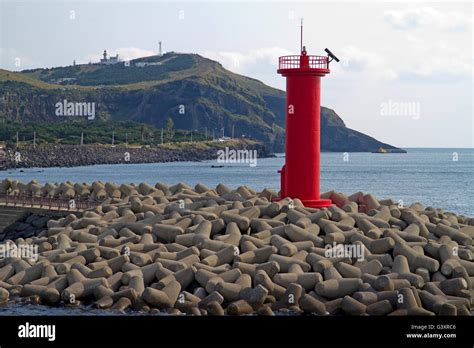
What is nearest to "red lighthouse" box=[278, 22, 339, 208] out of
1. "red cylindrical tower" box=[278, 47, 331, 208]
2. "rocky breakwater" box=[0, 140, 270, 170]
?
"red cylindrical tower" box=[278, 47, 331, 208]

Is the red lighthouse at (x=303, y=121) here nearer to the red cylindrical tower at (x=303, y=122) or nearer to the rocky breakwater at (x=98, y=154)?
the red cylindrical tower at (x=303, y=122)

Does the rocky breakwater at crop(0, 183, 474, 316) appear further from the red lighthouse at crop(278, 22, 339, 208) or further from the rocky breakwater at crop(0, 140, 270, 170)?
the rocky breakwater at crop(0, 140, 270, 170)

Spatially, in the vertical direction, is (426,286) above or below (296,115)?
below

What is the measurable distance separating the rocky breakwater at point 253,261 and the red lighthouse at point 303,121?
0.81 m

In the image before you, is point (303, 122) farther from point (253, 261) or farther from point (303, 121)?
point (253, 261)

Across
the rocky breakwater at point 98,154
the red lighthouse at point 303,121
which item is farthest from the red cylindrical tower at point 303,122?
the rocky breakwater at point 98,154

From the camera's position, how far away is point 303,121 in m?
27.0

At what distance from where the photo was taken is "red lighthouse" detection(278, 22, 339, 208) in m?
26.9

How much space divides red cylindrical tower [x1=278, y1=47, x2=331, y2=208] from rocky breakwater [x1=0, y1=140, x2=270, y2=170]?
100 meters

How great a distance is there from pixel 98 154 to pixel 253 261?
5305 inches

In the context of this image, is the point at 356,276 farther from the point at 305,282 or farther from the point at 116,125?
the point at 116,125

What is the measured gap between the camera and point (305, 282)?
21531 mm
